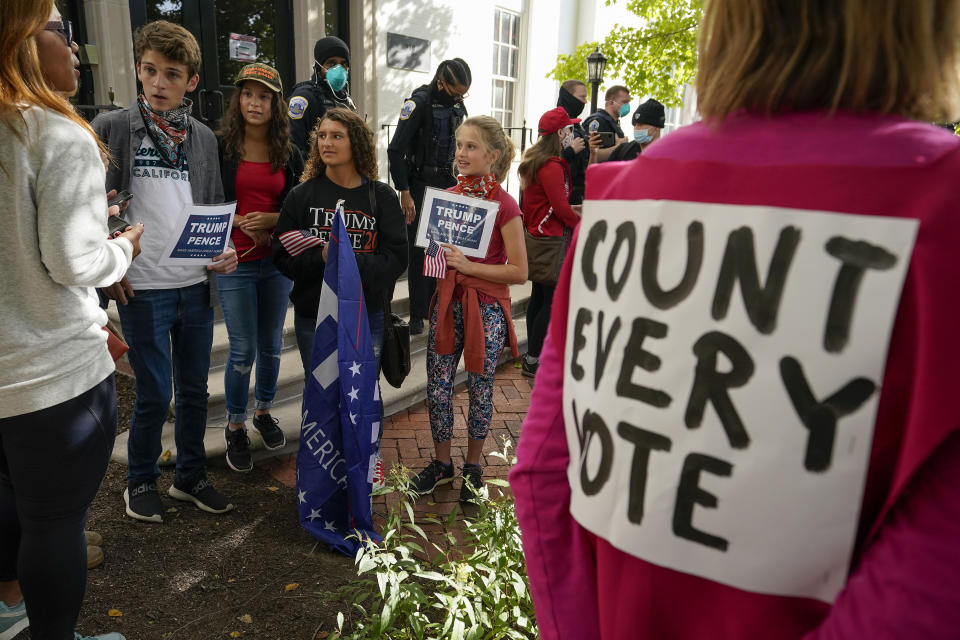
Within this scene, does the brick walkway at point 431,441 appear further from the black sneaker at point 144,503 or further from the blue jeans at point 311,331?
the blue jeans at point 311,331

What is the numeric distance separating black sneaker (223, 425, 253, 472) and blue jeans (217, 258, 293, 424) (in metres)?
0.07

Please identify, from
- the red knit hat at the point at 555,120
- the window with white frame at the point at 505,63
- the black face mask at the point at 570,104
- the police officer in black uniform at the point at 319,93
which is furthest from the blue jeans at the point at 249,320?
the window with white frame at the point at 505,63

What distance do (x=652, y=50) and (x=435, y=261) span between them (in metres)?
7.61

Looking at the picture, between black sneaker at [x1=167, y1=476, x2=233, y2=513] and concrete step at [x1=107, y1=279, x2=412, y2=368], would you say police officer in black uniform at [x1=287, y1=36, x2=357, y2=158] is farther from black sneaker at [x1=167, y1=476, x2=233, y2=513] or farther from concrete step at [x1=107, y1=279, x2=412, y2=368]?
black sneaker at [x1=167, y1=476, x2=233, y2=513]

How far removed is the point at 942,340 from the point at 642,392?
0.33 meters

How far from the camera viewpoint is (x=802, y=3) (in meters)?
0.79

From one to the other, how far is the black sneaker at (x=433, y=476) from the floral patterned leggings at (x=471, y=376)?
226 millimetres

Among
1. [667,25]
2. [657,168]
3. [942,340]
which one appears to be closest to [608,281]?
[657,168]

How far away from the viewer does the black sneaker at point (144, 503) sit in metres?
3.17

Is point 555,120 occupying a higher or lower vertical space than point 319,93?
lower

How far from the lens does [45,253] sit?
5.49ft

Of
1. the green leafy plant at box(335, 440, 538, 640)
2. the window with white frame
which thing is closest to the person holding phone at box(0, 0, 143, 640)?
the green leafy plant at box(335, 440, 538, 640)

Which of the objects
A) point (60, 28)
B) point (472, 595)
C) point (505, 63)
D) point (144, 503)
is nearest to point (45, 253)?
point (60, 28)

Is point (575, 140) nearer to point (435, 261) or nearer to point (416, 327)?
point (416, 327)
